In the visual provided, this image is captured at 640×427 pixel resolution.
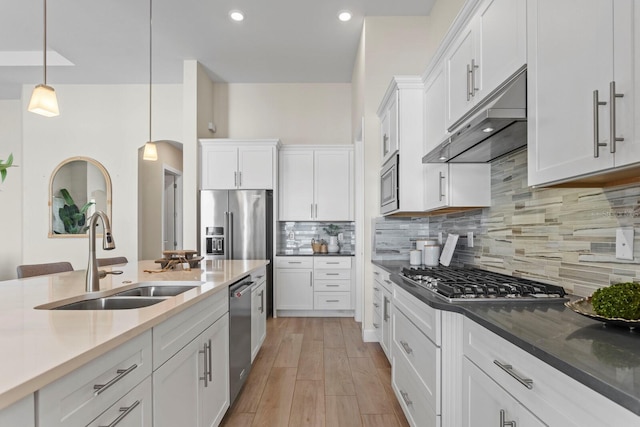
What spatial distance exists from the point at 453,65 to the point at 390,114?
3.51 ft

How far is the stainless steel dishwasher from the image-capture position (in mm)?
2238

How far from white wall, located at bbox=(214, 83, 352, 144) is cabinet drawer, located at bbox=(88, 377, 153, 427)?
4.58 meters

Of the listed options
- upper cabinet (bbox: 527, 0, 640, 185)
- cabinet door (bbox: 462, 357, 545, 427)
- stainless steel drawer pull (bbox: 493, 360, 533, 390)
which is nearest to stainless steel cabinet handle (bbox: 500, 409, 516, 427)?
cabinet door (bbox: 462, 357, 545, 427)

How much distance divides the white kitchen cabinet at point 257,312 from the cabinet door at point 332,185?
1.75m

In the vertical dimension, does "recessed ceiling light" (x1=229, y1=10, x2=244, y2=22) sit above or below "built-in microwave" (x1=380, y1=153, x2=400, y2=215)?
above

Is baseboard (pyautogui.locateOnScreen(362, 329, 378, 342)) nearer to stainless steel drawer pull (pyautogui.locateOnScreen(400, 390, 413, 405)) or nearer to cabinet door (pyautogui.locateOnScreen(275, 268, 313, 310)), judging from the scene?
cabinet door (pyautogui.locateOnScreen(275, 268, 313, 310))

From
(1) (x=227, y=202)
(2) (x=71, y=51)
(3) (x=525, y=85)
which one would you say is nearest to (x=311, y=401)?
(3) (x=525, y=85)

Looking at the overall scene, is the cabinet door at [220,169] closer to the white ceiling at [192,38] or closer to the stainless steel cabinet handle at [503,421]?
the white ceiling at [192,38]

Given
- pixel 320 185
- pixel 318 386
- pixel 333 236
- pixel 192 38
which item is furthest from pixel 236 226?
pixel 318 386

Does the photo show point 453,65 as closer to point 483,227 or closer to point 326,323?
point 483,227

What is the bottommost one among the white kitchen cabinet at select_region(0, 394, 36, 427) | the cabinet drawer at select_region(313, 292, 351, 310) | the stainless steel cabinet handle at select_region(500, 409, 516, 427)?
the cabinet drawer at select_region(313, 292, 351, 310)

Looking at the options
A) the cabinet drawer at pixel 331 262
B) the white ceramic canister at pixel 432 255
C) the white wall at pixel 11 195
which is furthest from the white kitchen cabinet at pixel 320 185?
the white wall at pixel 11 195

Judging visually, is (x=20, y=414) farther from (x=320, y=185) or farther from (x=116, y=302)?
(x=320, y=185)

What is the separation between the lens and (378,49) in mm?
3828
